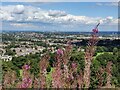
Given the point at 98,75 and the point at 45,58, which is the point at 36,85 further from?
the point at 98,75

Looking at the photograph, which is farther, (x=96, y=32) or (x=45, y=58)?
(x=45, y=58)

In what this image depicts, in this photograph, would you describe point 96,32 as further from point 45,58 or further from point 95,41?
point 45,58

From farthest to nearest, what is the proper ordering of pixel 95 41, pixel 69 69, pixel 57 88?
pixel 69 69
pixel 57 88
pixel 95 41

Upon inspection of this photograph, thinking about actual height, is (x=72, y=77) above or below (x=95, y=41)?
below

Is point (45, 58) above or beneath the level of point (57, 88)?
above

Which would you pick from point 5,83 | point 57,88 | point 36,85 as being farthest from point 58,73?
point 5,83

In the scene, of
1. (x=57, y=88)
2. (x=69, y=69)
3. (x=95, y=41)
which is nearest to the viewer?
(x=95, y=41)

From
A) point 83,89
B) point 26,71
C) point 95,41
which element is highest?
point 95,41

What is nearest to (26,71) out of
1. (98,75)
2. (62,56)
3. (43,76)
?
(43,76)

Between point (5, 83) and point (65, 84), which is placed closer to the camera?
point (65, 84)
